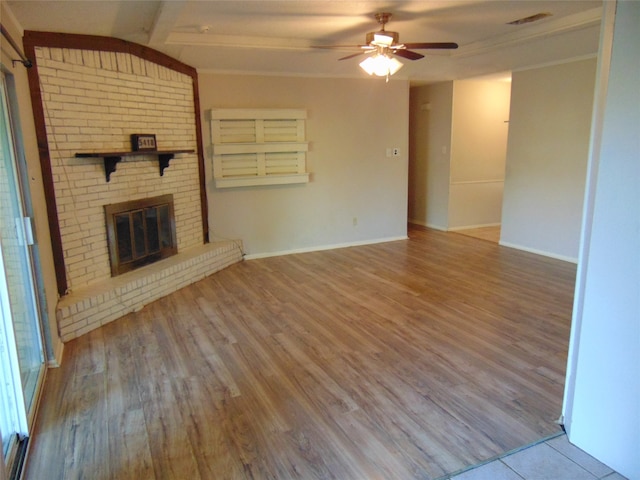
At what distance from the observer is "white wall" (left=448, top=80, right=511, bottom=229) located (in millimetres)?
6773

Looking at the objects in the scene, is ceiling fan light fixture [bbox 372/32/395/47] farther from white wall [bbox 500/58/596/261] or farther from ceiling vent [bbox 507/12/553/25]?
white wall [bbox 500/58/596/261]

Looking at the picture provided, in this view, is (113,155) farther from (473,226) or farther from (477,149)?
(473,226)

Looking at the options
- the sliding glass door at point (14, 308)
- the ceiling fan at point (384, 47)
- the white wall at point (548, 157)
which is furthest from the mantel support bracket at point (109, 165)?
the white wall at point (548, 157)

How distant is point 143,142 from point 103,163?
0.48m

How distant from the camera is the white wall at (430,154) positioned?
6840 mm

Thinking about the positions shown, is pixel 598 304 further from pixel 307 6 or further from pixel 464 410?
pixel 307 6

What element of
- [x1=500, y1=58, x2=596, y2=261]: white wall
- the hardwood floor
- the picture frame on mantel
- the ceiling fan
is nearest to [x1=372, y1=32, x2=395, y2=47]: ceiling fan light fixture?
the ceiling fan

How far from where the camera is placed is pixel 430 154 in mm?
7203

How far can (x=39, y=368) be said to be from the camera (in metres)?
2.76

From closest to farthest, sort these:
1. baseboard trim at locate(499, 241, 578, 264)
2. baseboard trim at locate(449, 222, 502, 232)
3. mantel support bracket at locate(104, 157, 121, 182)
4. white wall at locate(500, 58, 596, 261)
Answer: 1. mantel support bracket at locate(104, 157, 121, 182)
2. white wall at locate(500, 58, 596, 261)
3. baseboard trim at locate(499, 241, 578, 264)
4. baseboard trim at locate(449, 222, 502, 232)

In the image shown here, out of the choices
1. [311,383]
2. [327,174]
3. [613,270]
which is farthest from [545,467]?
[327,174]

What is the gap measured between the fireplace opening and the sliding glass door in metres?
1.27

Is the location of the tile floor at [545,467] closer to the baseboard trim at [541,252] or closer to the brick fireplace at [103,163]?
the brick fireplace at [103,163]

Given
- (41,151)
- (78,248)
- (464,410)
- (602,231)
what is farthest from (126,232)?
(602,231)
